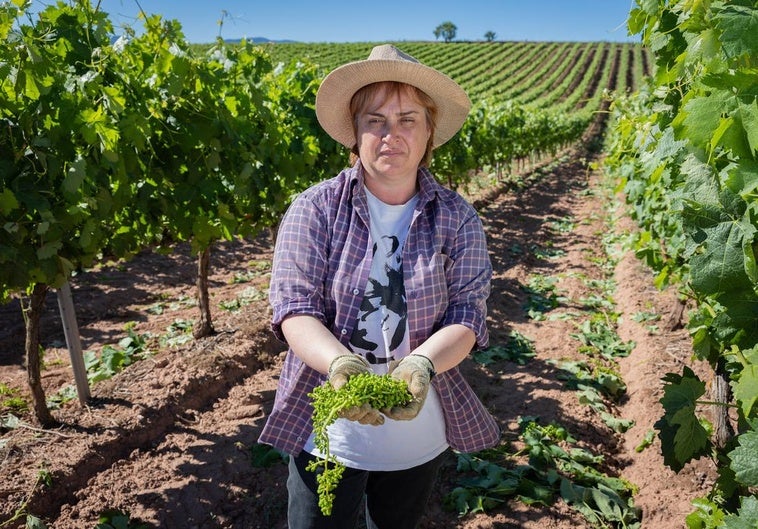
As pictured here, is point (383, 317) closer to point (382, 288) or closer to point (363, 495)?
point (382, 288)

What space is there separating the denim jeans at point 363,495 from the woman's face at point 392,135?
0.94 metres

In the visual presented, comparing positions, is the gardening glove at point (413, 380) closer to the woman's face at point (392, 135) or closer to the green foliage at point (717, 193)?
the woman's face at point (392, 135)

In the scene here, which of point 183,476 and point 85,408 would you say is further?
point 85,408

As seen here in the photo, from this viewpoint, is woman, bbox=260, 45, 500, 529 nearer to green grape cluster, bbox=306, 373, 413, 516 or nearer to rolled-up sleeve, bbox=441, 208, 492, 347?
rolled-up sleeve, bbox=441, 208, 492, 347

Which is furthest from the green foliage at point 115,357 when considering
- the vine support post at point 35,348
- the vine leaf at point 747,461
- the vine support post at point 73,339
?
the vine leaf at point 747,461

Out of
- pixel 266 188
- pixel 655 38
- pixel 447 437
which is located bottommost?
pixel 447 437

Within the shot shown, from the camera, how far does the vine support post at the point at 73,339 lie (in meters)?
4.18

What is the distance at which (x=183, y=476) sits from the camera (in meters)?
3.64

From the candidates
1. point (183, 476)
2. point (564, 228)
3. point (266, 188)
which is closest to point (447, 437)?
point (183, 476)

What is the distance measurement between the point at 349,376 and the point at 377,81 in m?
0.96

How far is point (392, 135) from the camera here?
1.78m

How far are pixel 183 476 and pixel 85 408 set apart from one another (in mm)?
1191

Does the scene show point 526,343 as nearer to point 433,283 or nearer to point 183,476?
point 183,476

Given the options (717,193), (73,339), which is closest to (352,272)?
(717,193)
